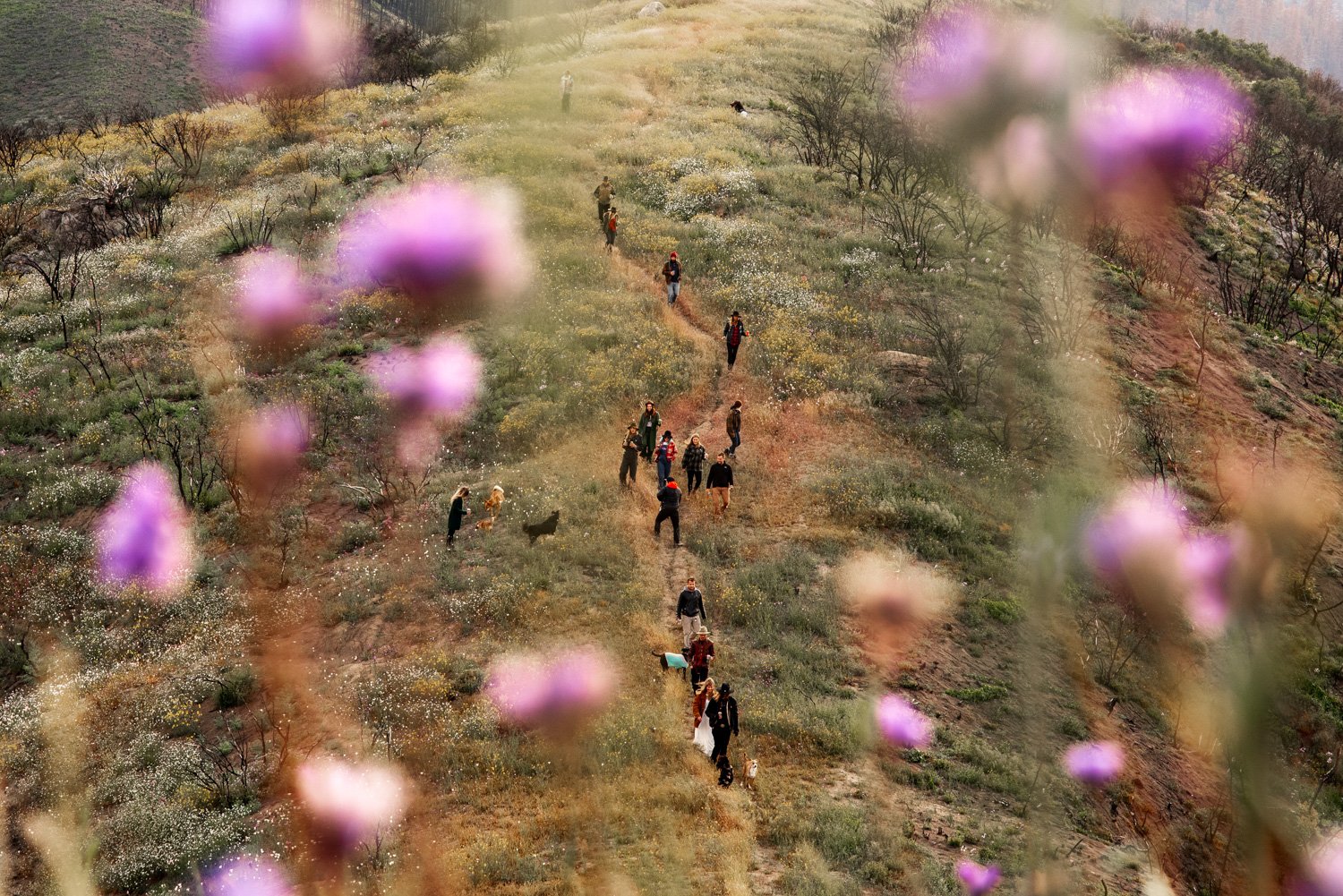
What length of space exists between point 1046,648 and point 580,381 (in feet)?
44.3

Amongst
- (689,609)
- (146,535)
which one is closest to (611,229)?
(146,535)

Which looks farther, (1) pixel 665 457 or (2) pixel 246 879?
(1) pixel 665 457

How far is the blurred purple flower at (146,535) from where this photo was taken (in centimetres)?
1688

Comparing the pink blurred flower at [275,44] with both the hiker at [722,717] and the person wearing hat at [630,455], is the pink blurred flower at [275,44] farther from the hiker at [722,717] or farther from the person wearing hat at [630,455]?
the hiker at [722,717]

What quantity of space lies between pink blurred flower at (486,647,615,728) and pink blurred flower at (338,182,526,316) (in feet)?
54.3

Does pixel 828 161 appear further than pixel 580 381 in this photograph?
Yes

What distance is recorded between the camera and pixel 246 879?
10195mm

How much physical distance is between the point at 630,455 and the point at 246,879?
11.2 m

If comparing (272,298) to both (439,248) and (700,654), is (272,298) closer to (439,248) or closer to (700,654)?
(439,248)

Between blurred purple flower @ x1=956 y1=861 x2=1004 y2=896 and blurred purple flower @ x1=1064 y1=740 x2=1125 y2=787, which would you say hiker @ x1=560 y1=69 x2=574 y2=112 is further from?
blurred purple flower @ x1=956 y1=861 x2=1004 y2=896

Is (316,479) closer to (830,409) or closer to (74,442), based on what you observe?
(74,442)

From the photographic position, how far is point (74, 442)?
837 inches

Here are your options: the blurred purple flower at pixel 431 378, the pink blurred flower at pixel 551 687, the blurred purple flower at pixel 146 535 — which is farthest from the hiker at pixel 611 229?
the pink blurred flower at pixel 551 687

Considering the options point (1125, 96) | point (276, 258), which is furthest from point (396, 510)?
point (1125, 96)
